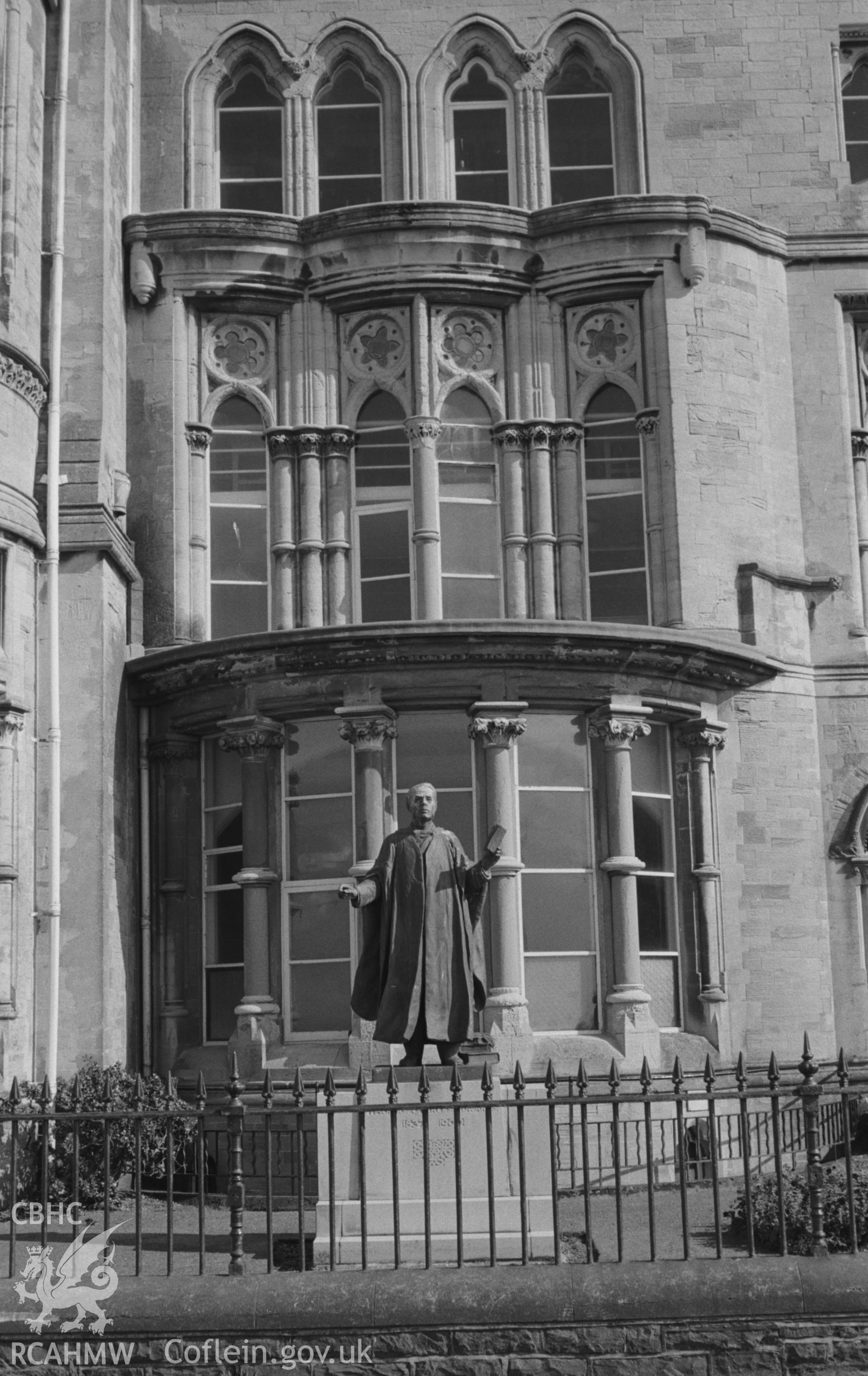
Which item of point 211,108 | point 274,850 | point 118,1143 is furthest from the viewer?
point 211,108

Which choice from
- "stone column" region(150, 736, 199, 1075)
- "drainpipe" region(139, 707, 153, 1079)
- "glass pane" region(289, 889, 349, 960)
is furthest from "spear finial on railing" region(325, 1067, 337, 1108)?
"stone column" region(150, 736, 199, 1075)

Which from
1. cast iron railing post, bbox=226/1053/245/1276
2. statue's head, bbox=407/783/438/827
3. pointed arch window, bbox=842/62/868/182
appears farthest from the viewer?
pointed arch window, bbox=842/62/868/182

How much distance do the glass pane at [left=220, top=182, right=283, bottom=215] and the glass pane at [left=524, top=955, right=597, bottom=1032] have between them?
9.20 metres

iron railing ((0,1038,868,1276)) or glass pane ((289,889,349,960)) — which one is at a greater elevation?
glass pane ((289,889,349,960))

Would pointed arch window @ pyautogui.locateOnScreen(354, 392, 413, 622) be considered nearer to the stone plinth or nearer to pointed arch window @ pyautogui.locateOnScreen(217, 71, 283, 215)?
pointed arch window @ pyautogui.locateOnScreen(217, 71, 283, 215)

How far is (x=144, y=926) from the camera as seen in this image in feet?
59.6

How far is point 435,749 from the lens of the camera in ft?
58.1

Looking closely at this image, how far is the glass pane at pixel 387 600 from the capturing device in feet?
63.3

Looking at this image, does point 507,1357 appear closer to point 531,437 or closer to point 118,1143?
point 118,1143

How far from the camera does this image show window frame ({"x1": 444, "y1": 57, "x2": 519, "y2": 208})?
20.4m

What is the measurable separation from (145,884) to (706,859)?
5791 millimetres

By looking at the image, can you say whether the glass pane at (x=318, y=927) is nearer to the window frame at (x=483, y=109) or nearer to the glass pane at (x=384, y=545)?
the glass pane at (x=384, y=545)

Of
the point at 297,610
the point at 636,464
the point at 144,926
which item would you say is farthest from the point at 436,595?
the point at 144,926

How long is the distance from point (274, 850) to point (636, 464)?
19.4 ft
